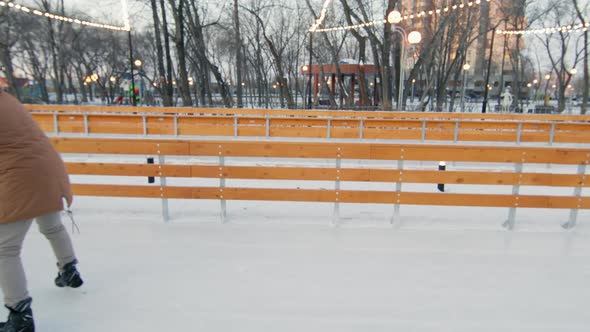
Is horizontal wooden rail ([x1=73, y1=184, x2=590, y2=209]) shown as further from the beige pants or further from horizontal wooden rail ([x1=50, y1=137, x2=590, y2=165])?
the beige pants

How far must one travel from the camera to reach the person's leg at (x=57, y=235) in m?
2.81

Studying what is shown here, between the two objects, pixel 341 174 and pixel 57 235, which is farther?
pixel 341 174

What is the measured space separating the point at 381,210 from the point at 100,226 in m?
3.68

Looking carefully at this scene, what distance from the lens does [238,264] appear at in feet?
11.9

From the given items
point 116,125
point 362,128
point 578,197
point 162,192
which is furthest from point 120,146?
point 116,125

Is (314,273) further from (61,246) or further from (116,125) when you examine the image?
(116,125)

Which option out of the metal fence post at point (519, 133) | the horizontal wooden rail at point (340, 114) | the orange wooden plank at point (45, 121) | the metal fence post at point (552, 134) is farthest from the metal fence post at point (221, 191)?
the metal fence post at point (552, 134)

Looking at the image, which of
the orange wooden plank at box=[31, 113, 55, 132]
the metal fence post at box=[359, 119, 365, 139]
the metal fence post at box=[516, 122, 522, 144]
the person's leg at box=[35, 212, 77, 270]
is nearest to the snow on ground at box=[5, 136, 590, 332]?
the person's leg at box=[35, 212, 77, 270]

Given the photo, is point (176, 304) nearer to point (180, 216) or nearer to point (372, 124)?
point (180, 216)

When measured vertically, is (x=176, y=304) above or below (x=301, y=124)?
below

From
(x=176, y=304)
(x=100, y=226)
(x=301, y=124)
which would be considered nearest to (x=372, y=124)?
(x=301, y=124)

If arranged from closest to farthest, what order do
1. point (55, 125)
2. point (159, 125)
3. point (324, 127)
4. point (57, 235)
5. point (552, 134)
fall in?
point (57, 235) → point (552, 134) → point (324, 127) → point (55, 125) → point (159, 125)

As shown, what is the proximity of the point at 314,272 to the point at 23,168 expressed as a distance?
2421 mm

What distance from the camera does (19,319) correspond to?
2463mm
